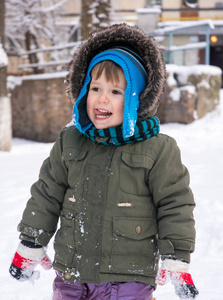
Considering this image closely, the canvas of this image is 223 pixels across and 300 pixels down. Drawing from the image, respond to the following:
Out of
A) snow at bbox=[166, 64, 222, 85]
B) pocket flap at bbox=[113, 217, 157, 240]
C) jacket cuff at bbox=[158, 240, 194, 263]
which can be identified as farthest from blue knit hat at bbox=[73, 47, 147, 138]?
snow at bbox=[166, 64, 222, 85]

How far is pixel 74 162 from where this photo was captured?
1939 mm

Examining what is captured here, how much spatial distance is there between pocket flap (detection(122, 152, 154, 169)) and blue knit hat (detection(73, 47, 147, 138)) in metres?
0.09

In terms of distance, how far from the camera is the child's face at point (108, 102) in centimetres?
191

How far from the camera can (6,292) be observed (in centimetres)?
265

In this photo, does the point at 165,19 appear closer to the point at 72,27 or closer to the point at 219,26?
the point at 219,26

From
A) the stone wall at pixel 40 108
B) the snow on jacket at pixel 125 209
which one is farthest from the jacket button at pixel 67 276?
the stone wall at pixel 40 108

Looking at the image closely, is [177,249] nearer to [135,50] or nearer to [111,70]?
[111,70]

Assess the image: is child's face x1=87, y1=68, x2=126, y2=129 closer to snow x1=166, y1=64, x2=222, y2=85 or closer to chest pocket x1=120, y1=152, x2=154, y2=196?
chest pocket x1=120, y1=152, x2=154, y2=196

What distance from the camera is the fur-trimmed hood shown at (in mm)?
1929

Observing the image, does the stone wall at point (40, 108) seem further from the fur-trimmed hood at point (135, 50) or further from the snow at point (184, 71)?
the fur-trimmed hood at point (135, 50)

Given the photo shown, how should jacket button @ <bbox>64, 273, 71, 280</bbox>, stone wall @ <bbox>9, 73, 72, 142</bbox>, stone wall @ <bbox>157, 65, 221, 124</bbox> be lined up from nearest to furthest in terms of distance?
1. jacket button @ <bbox>64, 273, 71, 280</bbox>
2. stone wall @ <bbox>157, 65, 221, 124</bbox>
3. stone wall @ <bbox>9, 73, 72, 142</bbox>

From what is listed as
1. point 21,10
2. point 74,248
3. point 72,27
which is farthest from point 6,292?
point 72,27

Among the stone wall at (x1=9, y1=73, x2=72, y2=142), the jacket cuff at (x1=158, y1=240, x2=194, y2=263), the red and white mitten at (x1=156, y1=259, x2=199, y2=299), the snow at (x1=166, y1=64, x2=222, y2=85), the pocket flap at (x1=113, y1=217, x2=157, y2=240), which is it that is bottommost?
the stone wall at (x1=9, y1=73, x2=72, y2=142)

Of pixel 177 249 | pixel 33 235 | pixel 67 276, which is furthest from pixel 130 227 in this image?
pixel 33 235
